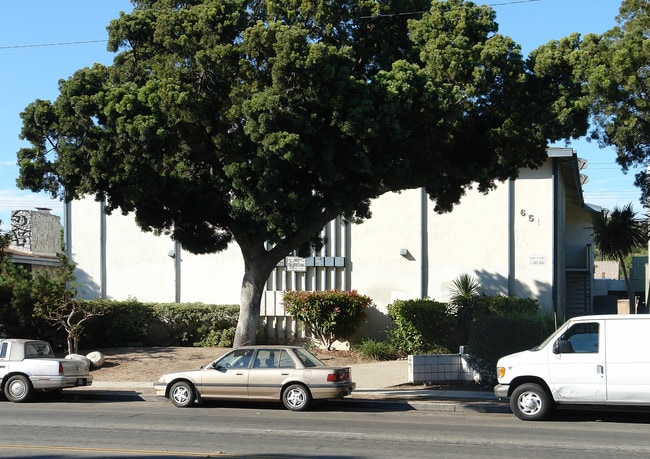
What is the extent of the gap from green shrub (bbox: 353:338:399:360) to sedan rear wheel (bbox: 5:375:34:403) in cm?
1020

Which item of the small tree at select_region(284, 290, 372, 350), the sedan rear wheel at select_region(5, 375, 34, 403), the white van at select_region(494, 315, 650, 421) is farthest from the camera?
the small tree at select_region(284, 290, 372, 350)

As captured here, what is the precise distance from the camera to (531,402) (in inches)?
563

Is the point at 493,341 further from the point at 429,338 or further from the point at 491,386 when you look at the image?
the point at 429,338


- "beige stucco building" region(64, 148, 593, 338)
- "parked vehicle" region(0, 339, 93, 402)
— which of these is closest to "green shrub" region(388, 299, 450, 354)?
"beige stucco building" region(64, 148, 593, 338)

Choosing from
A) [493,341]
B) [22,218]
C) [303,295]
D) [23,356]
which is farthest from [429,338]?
[22,218]

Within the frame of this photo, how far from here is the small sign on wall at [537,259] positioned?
25719 mm

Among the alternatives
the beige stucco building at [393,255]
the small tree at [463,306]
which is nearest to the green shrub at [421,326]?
the small tree at [463,306]

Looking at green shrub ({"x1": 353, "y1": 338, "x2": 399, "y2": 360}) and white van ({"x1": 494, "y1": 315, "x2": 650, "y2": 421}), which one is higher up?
white van ({"x1": 494, "y1": 315, "x2": 650, "y2": 421})

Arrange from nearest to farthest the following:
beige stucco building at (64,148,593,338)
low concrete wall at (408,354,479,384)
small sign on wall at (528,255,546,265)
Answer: low concrete wall at (408,354,479,384) < small sign on wall at (528,255,546,265) < beige stucco building at (64,148,593,338)

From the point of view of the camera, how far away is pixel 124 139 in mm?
15539

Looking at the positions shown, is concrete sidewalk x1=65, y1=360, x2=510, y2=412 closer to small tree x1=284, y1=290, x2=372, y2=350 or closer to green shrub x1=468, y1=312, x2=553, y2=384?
green shrub x1=468, y1=312, x2=553, y2=384

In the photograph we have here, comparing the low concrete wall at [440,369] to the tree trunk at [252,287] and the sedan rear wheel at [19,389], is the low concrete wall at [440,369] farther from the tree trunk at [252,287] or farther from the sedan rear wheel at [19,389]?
the sedan rear wheel at [19,389]

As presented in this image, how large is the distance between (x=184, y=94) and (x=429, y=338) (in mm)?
11933

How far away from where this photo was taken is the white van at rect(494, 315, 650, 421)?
13.6 meters
